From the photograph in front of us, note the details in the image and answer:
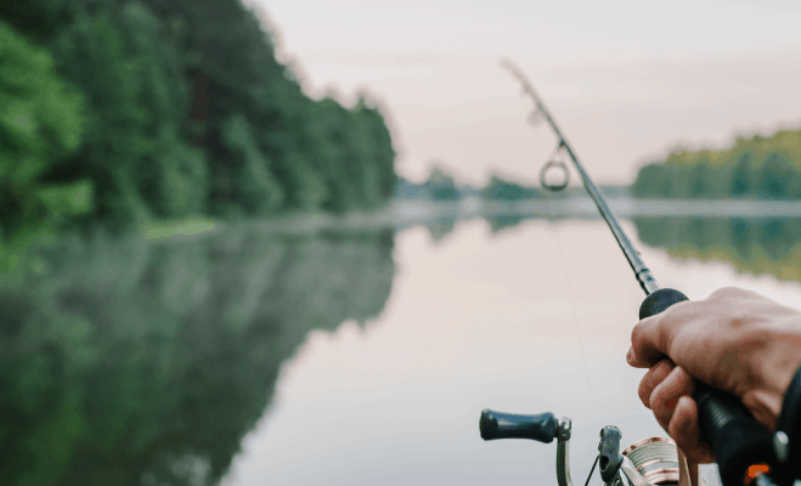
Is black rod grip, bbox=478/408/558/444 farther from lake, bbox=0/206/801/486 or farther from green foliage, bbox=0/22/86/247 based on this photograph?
green foliage, bbox=0/22/86/247

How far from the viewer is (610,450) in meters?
1.28

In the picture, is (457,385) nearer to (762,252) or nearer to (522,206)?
(762,252)

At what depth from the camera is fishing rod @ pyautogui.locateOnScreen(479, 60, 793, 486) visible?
763mm

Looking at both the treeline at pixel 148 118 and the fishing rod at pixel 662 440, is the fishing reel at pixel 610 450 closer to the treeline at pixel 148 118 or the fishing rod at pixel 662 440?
the fishing rod at pixel 662 440

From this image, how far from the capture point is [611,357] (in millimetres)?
7199

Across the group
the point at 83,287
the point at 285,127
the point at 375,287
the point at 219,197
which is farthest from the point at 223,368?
the point at 285,127

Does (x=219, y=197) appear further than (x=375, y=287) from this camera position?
Yes

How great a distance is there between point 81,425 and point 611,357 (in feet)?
18.1

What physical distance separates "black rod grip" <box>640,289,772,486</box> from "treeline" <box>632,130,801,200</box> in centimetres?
459

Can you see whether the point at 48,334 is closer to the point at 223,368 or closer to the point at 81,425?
the point at 223,368

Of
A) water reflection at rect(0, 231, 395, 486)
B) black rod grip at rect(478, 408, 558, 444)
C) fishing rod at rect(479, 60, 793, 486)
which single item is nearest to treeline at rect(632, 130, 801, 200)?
fishing rod at rect(479, 60, 793, 486)

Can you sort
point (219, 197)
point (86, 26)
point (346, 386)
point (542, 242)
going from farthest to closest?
point (219, 197), point (542, 242), point (86, 26), point (346, 386)

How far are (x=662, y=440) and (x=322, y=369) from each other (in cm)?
665

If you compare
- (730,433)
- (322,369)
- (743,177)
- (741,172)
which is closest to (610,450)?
(730,433)
